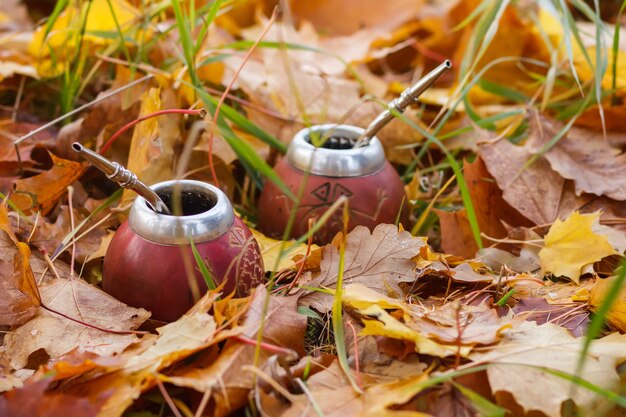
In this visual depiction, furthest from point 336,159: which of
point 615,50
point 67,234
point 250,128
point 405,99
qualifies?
point 615,50

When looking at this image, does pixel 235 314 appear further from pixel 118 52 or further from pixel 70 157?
pixel 118 52

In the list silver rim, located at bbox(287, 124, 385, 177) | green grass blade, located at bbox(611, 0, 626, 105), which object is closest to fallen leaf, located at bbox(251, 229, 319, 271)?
silver rim, located at bbox(287, 124, 385, 177)

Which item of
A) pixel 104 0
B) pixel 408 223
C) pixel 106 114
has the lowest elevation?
pixel 408 223

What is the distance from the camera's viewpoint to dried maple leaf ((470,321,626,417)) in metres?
0.86

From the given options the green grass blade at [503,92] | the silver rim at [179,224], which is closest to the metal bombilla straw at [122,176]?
the silver rim at [179,224]

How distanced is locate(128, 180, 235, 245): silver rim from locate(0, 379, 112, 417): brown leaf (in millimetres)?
274

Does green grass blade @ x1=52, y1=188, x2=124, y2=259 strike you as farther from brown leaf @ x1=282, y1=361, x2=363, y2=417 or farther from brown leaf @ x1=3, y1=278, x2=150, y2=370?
brown leaf @ x1=282, y1=361, x2=363, y2=417

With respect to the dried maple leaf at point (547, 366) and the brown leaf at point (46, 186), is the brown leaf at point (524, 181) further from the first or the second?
the brown leaf at point (46, 186)

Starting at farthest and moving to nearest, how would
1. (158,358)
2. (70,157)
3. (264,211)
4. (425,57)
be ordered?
(425,57)
(70,157)
(264,211)
(158,358)

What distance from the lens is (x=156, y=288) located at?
104 centimetres

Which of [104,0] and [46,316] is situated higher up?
[104,0]

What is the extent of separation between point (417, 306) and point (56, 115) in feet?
3.22

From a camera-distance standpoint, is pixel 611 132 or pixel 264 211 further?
pixel 611 132

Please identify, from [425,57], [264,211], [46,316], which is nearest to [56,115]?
[264,211]
